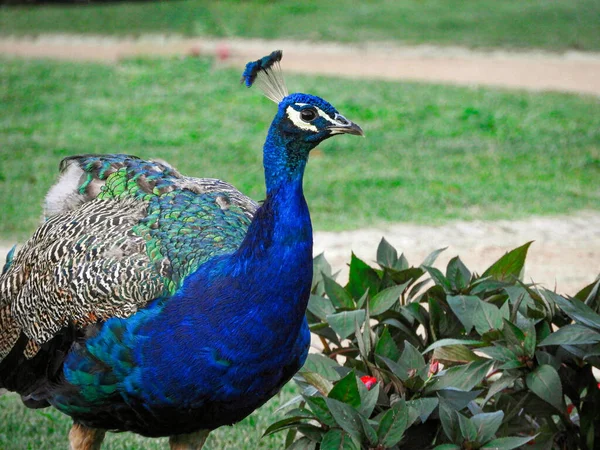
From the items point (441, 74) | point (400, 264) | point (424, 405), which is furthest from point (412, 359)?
point (441, 74)

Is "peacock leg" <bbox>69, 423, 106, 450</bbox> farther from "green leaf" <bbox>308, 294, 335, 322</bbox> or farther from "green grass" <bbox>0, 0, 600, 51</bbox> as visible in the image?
"green grass" <bbox>0, 0, 600, 51</bbox>

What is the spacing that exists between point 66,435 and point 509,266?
6.54 ft

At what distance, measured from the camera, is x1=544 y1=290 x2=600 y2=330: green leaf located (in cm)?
313

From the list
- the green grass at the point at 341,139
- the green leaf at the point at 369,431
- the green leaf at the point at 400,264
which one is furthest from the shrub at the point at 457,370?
the green grass at the point at 341,139

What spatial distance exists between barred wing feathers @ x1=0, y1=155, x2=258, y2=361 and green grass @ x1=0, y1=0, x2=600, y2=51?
1088 cm

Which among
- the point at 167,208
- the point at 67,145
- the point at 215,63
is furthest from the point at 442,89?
the point at 167,208

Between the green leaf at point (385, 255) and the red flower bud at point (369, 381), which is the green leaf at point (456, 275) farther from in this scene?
the red flower bud at point (369, 381)

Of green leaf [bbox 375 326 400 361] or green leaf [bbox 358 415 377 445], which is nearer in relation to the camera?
green leaf [bbox 358 415 377 445]

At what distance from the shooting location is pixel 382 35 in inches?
576

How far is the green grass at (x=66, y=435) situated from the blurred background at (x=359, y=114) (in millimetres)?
13

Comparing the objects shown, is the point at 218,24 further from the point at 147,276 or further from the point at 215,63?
the point at 147,276

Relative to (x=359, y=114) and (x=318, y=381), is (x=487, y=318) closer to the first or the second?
(x=318, y=381)

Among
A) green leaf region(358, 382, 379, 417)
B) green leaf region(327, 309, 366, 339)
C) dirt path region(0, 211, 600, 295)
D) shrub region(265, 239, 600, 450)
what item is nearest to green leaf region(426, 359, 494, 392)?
shrub region(265, 239, 600, 450)

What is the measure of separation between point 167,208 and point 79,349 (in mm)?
566
